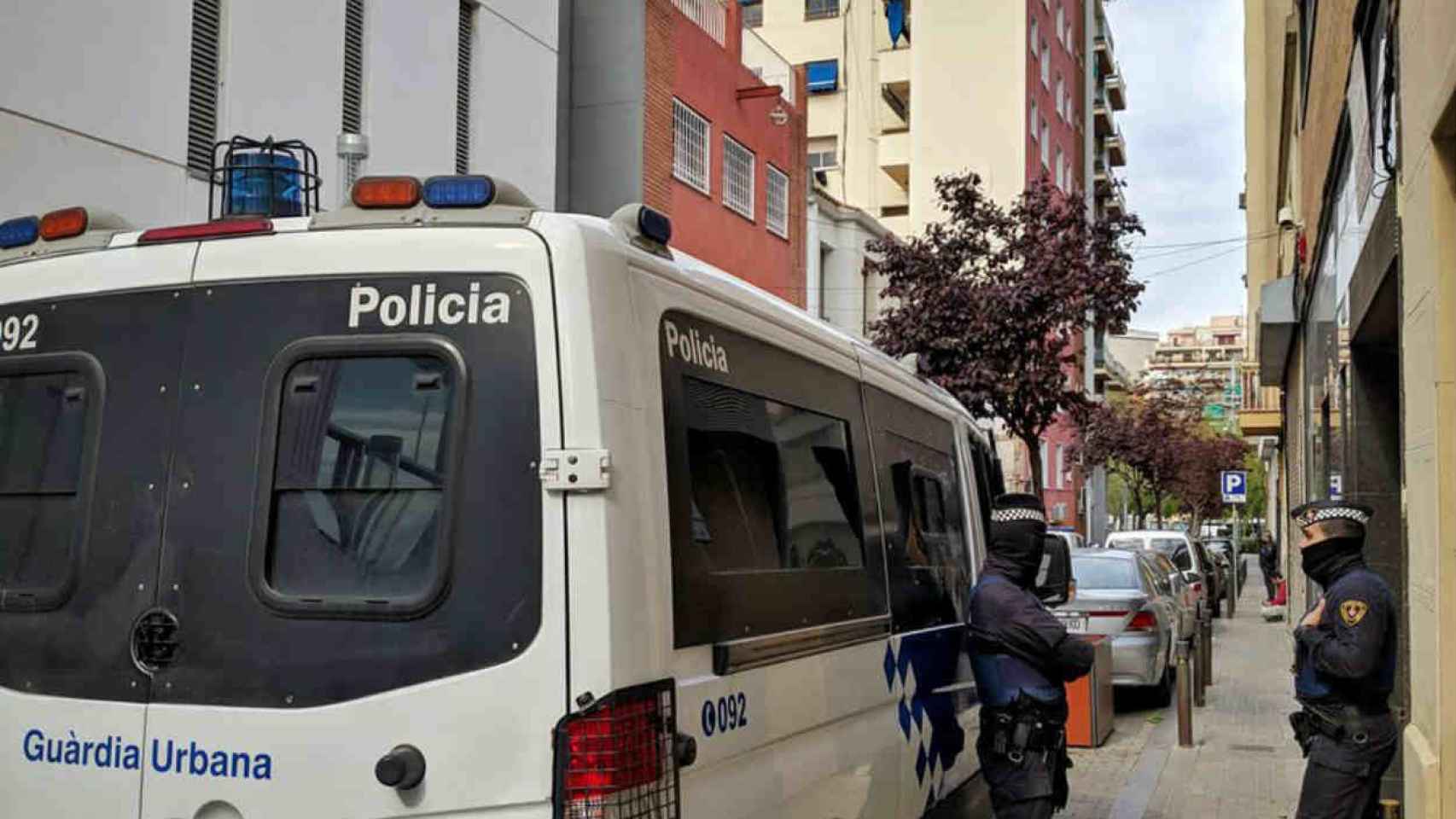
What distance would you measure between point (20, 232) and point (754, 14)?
40.6m

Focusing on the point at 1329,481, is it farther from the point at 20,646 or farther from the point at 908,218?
the point at 908,218

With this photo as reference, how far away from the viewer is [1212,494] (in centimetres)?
5612

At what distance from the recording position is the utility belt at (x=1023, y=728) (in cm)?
574

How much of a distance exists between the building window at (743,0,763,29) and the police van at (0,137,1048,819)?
130ft

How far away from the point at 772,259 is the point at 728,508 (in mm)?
20693

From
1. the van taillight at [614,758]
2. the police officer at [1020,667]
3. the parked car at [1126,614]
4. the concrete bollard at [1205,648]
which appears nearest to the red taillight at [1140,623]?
the parked car at [1126,614]

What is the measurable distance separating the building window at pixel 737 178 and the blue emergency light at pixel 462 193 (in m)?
19.2

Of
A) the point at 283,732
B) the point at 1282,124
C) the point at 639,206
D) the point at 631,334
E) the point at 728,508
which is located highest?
the point at 1282,124

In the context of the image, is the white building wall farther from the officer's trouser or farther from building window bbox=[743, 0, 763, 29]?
building window bbox=[743, 0, 763, 29]

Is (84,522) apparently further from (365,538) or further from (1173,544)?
(1173,544)

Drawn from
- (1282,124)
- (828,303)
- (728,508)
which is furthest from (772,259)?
(728,508)

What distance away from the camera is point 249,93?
1161 centimetres

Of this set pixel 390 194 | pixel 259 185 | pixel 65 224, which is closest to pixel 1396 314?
pixel 259 185

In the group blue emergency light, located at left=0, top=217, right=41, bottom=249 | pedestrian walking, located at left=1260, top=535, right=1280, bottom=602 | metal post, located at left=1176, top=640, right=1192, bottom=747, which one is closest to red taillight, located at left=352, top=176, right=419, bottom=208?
blue emergency light, located at left=0, top=217, right=41, bottom=249
